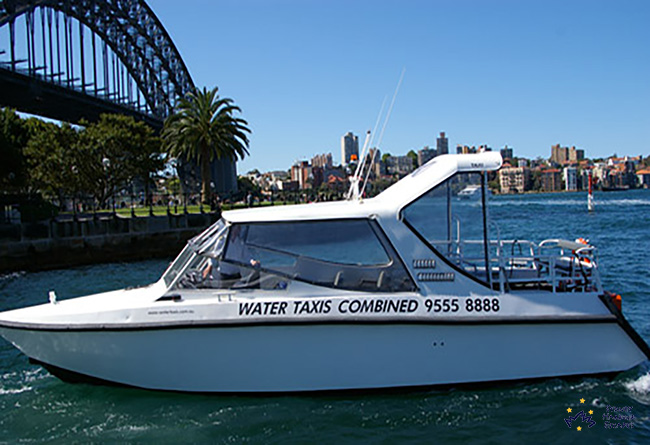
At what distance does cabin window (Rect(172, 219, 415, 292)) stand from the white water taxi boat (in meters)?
0.01

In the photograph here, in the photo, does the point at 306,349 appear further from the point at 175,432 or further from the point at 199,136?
the point at 199,136

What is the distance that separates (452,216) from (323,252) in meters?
1.75

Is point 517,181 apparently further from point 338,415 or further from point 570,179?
point 338,415

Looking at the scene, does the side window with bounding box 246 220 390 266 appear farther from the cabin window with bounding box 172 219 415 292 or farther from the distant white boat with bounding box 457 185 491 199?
the distant white boat with bounding box 457 185 491 199

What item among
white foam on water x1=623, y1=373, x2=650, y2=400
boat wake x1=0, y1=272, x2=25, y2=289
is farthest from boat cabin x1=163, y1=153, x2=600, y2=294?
boat wake x1=0, y1=272, x2=25, y2=289

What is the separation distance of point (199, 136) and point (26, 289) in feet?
70.3

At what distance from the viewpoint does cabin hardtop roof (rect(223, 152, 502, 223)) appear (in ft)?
22.9

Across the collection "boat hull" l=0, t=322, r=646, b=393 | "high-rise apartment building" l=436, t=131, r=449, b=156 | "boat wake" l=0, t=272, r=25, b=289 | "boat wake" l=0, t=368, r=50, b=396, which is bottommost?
"boat wake" l=0, t=368, r=50, b=396

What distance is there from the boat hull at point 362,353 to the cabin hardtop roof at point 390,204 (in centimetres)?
132

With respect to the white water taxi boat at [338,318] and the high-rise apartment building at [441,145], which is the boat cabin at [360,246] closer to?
the white water taxi boat at [338,318]

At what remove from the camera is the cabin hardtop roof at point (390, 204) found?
6965 millimetres

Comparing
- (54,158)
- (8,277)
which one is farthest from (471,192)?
(54,158)

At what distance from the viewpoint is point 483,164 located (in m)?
6.94

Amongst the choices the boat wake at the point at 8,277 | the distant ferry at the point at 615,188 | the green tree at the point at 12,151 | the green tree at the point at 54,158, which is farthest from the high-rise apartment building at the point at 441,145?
the distant ferry at the point at 615,188
